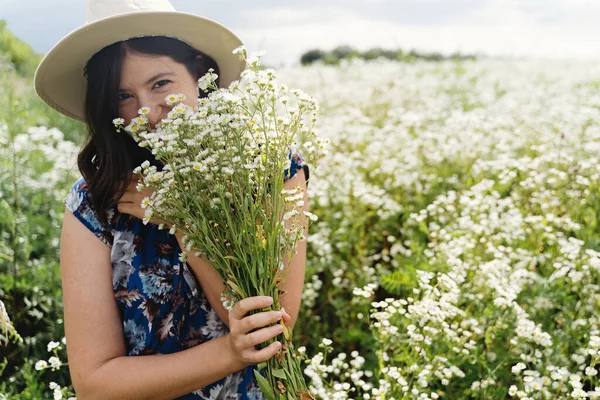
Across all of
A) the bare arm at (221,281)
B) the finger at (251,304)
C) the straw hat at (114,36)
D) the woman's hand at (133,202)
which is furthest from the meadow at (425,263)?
the straw hat at (114,36)

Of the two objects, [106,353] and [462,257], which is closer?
[106,353]

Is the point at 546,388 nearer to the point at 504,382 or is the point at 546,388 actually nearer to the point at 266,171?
the point at 504,382

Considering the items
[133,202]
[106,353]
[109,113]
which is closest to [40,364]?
[106,353]

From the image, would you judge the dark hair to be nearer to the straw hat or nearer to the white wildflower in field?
the straw hat

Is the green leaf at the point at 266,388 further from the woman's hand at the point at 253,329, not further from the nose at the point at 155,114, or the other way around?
the nose at the point at 155,114

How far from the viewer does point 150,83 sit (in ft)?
5.94

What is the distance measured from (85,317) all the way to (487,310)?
5.15 ft

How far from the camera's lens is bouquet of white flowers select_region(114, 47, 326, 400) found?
1.45 metres

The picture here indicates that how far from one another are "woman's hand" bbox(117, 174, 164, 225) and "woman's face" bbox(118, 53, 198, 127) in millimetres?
217

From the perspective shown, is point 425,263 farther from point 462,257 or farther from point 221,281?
point 221,281

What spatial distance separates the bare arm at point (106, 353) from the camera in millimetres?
1689

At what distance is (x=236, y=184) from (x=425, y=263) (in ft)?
5.35

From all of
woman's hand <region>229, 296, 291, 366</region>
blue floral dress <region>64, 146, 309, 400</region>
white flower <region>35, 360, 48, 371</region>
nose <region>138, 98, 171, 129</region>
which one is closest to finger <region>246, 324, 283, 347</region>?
woman's hand <region>229, 296, 291, 366</region>

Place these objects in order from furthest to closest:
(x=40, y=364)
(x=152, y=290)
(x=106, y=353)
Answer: (x=40, y=364), (x=152, y=290), (x=106, y=353)
